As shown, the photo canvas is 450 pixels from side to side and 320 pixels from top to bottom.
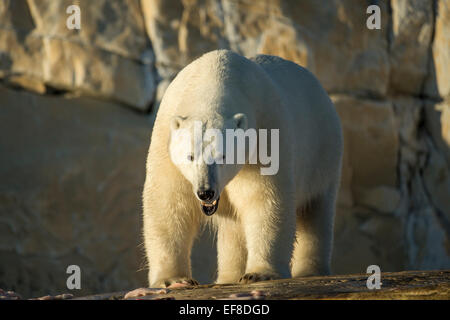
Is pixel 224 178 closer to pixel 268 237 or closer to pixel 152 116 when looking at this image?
pixel 268 237

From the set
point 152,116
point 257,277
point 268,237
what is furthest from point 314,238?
point 152,116

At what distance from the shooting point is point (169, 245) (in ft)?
14.7

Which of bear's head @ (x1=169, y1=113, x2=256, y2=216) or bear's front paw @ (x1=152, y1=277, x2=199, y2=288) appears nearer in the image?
bear's head @ (x1=169, y1=113, x2=256, y2=216)

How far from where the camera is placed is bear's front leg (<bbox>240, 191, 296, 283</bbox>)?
439 cm

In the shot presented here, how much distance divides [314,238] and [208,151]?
6.37 ft

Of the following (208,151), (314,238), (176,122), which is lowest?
(314,238)

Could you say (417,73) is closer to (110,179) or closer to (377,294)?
(110,179)

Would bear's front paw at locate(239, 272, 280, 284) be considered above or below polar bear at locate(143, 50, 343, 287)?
below

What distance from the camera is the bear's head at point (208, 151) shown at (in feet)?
12.5

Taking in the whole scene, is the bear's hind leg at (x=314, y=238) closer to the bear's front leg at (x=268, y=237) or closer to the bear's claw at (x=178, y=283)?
the bear's front leg at (x=268, y=237)

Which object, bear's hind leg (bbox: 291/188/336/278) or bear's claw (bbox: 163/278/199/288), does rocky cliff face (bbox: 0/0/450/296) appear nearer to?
bear's hind leg (bbox: 291/188/336/278)

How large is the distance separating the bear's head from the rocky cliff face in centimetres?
444

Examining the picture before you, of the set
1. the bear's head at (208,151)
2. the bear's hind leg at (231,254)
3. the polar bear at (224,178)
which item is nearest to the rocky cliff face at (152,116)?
the bear's hind leg at (231,254)

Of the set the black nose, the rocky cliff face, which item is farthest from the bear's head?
the rocky cliff face
